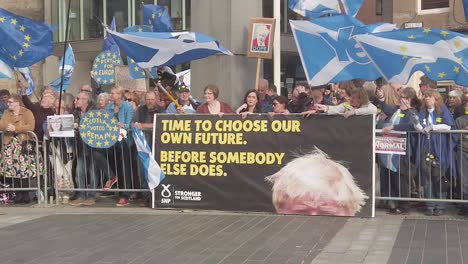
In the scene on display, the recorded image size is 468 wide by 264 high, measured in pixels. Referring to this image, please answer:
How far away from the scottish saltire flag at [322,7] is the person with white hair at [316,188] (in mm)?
2319

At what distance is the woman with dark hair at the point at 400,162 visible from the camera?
8758 millimetres

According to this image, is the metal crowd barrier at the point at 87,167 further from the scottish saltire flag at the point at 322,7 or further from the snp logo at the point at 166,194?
the scottish saltire flag at the point at 322,7

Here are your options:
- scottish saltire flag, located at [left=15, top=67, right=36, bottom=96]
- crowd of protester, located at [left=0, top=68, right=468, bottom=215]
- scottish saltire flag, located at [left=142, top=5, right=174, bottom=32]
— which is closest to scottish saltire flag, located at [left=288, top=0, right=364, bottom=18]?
crowd of protester, located at [left=0, top=68, right=468, bottom=215]

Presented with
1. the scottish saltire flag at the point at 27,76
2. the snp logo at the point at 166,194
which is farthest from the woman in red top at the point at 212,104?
the scottish saltire flag at the point at 27,76

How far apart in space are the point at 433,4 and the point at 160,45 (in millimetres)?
15313

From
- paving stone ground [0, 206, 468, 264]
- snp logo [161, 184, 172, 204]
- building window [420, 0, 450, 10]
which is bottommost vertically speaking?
paving stone ground [0, 206, 468, 264]

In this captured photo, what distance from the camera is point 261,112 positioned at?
32.0ft

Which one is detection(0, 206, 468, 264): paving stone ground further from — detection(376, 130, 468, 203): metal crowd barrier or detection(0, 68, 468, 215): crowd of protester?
detection(0, 68, 468, 215): crowd of protester

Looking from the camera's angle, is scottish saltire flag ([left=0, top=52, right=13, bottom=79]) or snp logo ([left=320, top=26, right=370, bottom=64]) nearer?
snp logo ([left=320, top=26, right=370, bottom=64])

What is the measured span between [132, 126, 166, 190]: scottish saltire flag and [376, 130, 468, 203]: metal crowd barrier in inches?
122

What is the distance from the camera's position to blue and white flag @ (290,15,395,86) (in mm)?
9125

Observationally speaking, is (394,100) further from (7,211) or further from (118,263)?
(7,211)

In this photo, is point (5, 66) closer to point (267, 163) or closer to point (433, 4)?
point (267, 163)

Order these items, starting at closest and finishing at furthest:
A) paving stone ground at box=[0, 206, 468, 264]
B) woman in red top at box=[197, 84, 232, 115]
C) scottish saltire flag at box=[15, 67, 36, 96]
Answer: paving stone ground at box=[0, 206, 468, 264] < woman in red top at box=[197, 84, 232, 115] < scottish saltire flag at box=[15, 67, 36, 96]
